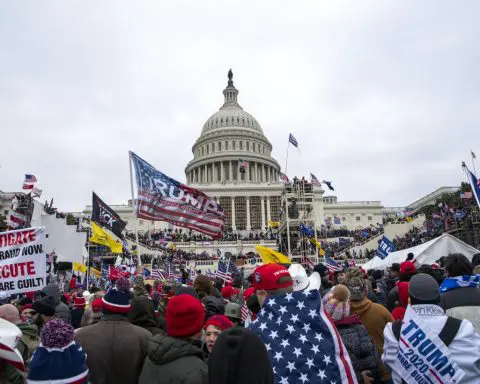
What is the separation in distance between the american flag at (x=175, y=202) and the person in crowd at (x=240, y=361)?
10339 millimetres

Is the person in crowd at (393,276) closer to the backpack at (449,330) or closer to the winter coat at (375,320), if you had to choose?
the winter coat at (375,320)

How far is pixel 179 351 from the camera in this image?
3531 mm

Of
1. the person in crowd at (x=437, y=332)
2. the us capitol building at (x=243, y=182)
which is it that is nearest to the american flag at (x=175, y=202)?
the person in crowd at (x=437, y=332)

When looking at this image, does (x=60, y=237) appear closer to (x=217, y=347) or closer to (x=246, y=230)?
(x=217, y=347)

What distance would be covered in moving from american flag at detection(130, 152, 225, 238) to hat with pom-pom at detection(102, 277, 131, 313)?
834cm

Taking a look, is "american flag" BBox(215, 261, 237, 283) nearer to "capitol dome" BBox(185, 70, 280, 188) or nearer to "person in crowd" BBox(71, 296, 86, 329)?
"person in crowd" BBox(71, 296, 86, 329)

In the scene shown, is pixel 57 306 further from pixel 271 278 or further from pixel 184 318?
pixel 271 278

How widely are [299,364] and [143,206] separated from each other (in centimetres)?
1003

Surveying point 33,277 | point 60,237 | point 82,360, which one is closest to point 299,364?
point 82,360

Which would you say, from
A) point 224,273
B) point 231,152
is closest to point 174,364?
point 224,273

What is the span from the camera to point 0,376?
301 centimetres

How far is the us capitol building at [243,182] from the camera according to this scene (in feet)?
276

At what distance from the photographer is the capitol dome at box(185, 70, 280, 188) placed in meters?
96.7

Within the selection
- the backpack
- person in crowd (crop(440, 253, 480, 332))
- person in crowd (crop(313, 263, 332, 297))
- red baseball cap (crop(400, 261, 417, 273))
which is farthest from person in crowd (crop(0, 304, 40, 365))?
red baseball cap (crop(400, 261, 417, 273))
